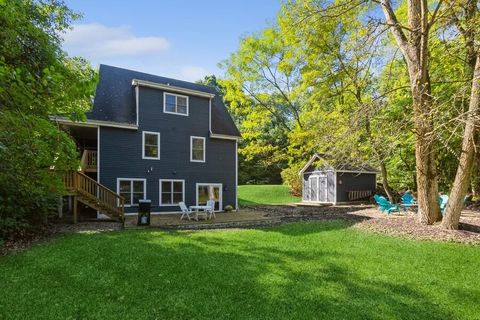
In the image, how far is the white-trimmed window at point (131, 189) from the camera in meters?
15.6

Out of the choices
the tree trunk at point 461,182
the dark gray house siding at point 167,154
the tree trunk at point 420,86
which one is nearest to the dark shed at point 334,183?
the dark gray house siding at point 167,154

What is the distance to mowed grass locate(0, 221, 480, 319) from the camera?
172 inches

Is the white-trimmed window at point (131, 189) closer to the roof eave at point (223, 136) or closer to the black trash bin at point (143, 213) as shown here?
the black trash bin at point (143, 213)

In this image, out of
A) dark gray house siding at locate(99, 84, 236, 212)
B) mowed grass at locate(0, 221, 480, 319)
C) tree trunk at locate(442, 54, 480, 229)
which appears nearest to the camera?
mowed grass at locate(0, 221, 480, 319)

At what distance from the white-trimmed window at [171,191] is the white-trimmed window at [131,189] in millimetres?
960

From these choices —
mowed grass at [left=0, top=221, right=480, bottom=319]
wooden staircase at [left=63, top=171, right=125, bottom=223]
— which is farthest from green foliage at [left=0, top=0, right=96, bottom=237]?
mowed grass at [left=0, top=221, right=480, bottom=319]

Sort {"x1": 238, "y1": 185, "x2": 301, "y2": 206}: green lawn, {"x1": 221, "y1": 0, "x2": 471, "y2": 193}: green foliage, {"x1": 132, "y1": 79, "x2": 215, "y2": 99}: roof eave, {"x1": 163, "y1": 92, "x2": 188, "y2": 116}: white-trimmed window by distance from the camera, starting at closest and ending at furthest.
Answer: {"x1": 221, "y1": 0, "x2": 471, "y2": 193}: green foliage < {"x1": 132, "y1": 79, "x2": 215, "y2": 99}: roof eave < {"x1": 163, "y1": 92, "x2": 188, "y2": 116}: white-trimmed window < {"x1": 238, "y1": 185, "x2": 301, "y2": 206}: green lawn

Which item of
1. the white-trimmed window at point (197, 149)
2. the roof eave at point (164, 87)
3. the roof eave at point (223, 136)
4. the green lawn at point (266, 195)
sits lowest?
the green lawn at point (266, 195)

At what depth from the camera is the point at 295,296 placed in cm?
484

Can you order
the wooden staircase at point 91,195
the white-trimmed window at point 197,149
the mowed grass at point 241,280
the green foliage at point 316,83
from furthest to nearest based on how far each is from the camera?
the white-trimmed window at point 197,149 < the green foliage at point 316,83 < the wooden staircase at point 91,195 < the mowed grass at point 241,280

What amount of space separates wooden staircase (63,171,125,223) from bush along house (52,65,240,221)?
148mm

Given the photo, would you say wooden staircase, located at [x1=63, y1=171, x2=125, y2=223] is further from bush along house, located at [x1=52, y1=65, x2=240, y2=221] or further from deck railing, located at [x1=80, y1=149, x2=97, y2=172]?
deck railing, located at [x1=80, y1=149, x2=97, y2=172]

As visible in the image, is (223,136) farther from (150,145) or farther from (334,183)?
(334,183)

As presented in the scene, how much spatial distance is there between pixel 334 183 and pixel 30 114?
68.3ft
